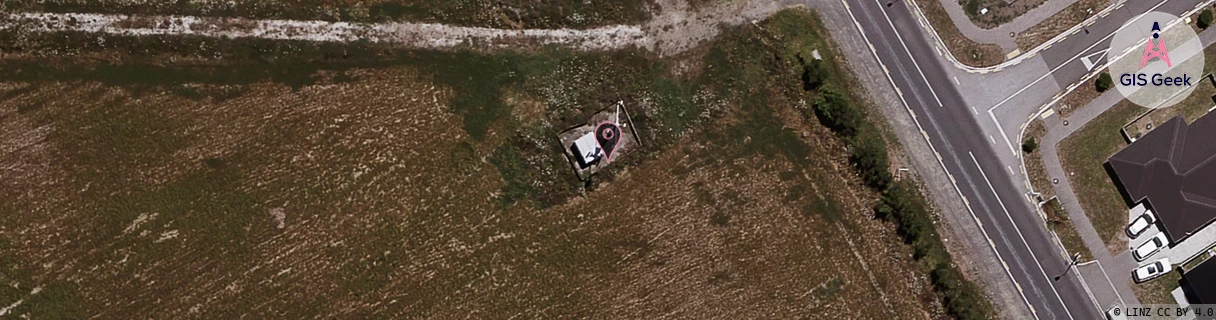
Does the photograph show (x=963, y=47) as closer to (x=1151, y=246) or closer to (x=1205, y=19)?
(x=1205, y=19)

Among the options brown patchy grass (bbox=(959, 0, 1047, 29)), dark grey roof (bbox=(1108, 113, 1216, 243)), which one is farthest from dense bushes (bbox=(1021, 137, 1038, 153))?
brown patchy grass (bbox=(959, 0, 1047, 29))

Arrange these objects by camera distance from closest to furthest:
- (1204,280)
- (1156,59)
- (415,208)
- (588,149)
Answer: (588,149)
(415,208)
(1204,280)
(1156,59)

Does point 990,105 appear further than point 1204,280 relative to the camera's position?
Yes

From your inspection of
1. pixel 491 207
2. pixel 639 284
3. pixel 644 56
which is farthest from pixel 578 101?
pixel 639 284

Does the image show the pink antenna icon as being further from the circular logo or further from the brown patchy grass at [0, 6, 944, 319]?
the brown patchy grass at [0, 6, 944, 319]

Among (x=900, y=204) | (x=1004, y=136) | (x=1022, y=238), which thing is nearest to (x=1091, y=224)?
(x=1022, y=238)

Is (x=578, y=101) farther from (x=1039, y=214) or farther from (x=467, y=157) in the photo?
(x=1039, y=214)
